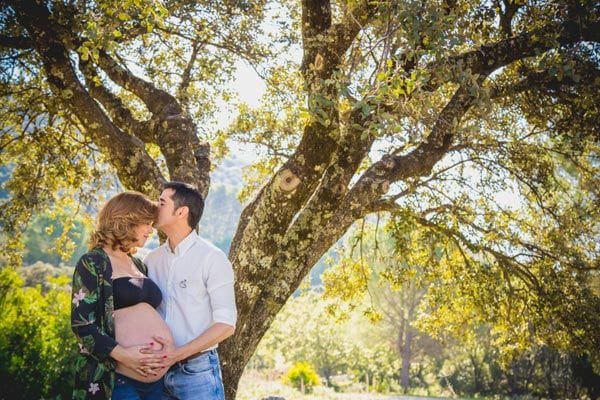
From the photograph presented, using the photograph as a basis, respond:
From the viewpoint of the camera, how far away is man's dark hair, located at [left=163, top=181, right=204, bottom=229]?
3.76 metres

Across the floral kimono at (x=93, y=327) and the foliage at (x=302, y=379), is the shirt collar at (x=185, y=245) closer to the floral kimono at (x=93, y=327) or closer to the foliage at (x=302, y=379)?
the floral kimono at (x=93, y=327)

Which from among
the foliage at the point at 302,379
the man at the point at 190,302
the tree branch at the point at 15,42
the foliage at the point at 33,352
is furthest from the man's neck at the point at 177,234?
the foliage at the point at 302,379

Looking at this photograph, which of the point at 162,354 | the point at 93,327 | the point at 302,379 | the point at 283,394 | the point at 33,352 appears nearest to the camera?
the point at 93,327

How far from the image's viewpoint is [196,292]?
3.54m

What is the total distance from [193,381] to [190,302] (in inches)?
21.1

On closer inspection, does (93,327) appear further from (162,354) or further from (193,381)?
(193,381)

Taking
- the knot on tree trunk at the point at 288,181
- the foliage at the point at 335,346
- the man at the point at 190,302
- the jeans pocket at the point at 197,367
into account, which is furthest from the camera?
the foliage at the point at 335,346

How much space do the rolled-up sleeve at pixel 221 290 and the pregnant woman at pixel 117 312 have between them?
1.26ft

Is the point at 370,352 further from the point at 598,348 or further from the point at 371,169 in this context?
the point at 371,169

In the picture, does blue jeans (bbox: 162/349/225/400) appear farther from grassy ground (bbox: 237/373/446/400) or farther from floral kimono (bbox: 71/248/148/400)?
grassy ground (bbox: 237/373/446/400)

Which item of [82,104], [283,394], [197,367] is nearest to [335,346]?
[283,394]

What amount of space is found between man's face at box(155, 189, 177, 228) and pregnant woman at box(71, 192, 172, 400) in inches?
2.5

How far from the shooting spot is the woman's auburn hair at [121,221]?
3523 millimetres

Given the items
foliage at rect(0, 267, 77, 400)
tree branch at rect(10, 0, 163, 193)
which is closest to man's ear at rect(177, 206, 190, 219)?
tree branch at rect(10, 0, 163, 193)
